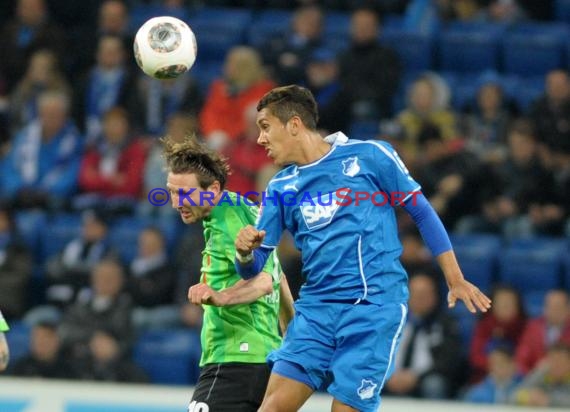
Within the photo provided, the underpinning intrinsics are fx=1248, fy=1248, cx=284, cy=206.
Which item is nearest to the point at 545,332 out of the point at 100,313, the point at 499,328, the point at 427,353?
the point at 499,328

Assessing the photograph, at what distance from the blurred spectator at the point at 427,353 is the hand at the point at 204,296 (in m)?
3.96

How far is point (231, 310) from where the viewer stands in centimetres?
582

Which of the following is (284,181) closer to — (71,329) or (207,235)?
(207,235)

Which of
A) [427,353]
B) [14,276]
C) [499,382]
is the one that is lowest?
[499,382]

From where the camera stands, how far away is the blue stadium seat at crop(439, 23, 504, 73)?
12062 mm

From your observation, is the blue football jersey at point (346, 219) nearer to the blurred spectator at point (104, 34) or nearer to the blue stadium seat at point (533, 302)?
the blue stadium seat at point (533, 302)

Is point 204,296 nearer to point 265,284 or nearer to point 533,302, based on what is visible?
point 265,284

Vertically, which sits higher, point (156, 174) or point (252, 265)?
point (252, 265)

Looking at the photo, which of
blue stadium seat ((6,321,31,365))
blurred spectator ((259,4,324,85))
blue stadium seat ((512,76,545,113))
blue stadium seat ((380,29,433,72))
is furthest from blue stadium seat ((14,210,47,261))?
blue stadium seat ((512,76,545,113))

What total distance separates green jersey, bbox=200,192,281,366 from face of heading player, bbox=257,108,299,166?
A: 0.38 meters

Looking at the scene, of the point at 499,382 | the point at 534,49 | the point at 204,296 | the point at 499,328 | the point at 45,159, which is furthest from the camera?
the point at 534,49

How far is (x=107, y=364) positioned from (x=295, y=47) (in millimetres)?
3564

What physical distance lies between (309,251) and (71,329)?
491 centimetres

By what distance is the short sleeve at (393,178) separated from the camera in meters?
5.64
